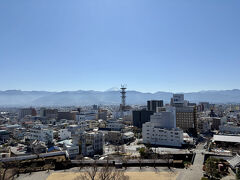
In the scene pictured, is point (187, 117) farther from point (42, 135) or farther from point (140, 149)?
point (42, 135)

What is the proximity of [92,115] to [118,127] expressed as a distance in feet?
95.2

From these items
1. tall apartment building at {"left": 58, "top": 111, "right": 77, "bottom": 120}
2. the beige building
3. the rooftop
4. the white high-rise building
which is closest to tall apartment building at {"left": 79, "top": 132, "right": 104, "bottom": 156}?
the white high-rise building

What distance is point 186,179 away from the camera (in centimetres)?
1375

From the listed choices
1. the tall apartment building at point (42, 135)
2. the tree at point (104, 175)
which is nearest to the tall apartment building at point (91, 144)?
the tall apartment building at point (42, 135)

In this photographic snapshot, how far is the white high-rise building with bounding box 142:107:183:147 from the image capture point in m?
31.6

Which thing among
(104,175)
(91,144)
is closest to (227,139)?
(91,144)

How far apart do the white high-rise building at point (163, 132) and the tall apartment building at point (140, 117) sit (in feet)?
52.7

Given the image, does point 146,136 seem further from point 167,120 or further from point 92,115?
point 92,115

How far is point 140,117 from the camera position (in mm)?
52625

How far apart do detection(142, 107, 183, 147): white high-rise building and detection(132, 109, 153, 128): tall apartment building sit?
52.7 ft

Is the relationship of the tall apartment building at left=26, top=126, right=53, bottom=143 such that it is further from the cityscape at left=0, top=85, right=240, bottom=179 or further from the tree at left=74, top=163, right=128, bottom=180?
the tree at left=74, top=163, right=128, bottom=180

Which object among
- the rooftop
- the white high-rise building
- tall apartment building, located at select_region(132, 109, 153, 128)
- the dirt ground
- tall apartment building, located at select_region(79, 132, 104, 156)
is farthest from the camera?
tall apartment building, located at select_region(132, 109, 153, 128)

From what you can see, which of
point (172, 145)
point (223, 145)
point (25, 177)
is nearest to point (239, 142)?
point (223, 145)

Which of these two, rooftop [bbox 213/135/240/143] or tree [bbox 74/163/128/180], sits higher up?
tree [bbox 74/163/128/180]
